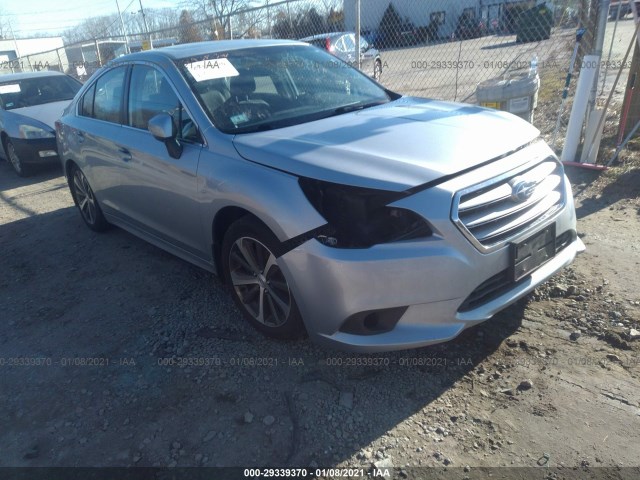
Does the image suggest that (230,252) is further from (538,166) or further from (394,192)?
(538,166)

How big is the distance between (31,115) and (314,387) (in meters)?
7.89

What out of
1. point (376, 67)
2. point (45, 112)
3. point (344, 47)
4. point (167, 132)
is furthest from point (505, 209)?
point (376, 67)

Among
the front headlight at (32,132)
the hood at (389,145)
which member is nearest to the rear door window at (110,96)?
the hood at (389,145)

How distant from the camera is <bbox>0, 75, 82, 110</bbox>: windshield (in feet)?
28.7

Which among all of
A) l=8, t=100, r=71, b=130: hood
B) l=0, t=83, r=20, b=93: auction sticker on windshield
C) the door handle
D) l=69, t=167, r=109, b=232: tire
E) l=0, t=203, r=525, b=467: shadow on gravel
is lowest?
l=0, t=203, r=525, b=467: shadow on gravel

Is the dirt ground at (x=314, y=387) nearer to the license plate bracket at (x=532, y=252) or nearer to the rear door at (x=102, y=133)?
the license plate bracket at (x=532, y=252)

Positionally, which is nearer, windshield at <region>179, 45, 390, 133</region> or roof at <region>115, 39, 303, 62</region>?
windshield at <region>179, 45, 390, 133</region>

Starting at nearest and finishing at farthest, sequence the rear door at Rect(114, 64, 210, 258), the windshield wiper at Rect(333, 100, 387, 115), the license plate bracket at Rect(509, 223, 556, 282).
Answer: the license plate bracket at Rect(509, 223, 556, 282) < the rear door at Rect(114, 64, 210, 258) < the windshield wiper at Rect(333, 100, 387, 115)

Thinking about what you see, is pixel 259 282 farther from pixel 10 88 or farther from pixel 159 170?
pixel 10 88

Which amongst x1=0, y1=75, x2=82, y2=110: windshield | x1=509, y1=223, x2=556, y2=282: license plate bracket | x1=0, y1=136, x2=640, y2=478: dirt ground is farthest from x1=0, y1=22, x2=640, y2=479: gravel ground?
x1=0, y1=75, x2=82, y2=110: windshield

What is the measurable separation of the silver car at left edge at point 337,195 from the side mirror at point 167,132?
1 cm

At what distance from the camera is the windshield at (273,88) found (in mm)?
3398

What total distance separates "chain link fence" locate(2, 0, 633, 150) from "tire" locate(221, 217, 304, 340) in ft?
13.4

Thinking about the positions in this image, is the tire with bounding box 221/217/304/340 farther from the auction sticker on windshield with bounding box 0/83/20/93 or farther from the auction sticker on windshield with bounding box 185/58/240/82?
the auction sticker on windshield with bounding box 0/83/20/93
